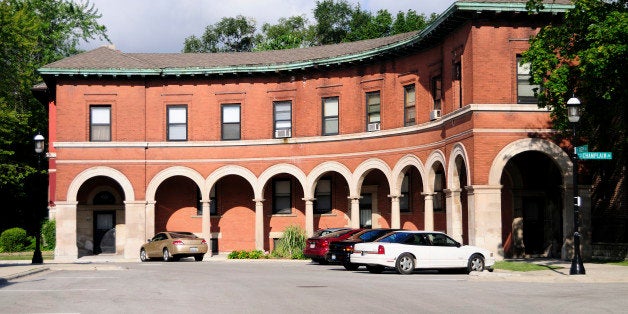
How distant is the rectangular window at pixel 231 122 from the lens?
46.8m

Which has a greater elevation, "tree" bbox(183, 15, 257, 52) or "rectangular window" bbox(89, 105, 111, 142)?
"tree" bbox(183, 15, 257, 52)

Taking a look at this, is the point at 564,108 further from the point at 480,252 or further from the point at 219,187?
the point at 219,187

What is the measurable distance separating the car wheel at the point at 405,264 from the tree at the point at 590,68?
23.6 ft

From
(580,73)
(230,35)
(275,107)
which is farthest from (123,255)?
(230,35)

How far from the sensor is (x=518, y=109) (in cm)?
3344

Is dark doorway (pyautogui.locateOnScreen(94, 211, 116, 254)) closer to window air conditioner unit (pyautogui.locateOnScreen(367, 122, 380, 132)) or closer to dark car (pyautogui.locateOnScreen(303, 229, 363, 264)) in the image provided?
window air conditioner unit (pyautogui.locateOnScreen(367, 122, 380, 132))

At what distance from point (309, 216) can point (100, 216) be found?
11.4 m

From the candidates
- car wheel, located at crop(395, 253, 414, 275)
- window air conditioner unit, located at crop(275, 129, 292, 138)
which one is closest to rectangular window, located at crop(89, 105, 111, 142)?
window air conditioner unit, located at crop(275, 129, 292, 138)

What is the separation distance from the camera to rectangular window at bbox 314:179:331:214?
46.7 meters

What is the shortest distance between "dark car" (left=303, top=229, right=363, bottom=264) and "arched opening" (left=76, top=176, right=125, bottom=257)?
606 inches

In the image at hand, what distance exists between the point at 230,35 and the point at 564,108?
2156 inches

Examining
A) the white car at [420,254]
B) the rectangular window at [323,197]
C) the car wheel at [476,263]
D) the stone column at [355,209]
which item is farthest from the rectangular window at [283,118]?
the car wheel at [476,263]

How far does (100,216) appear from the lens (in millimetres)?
47656

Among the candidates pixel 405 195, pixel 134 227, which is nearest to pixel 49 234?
pixel 134 227
